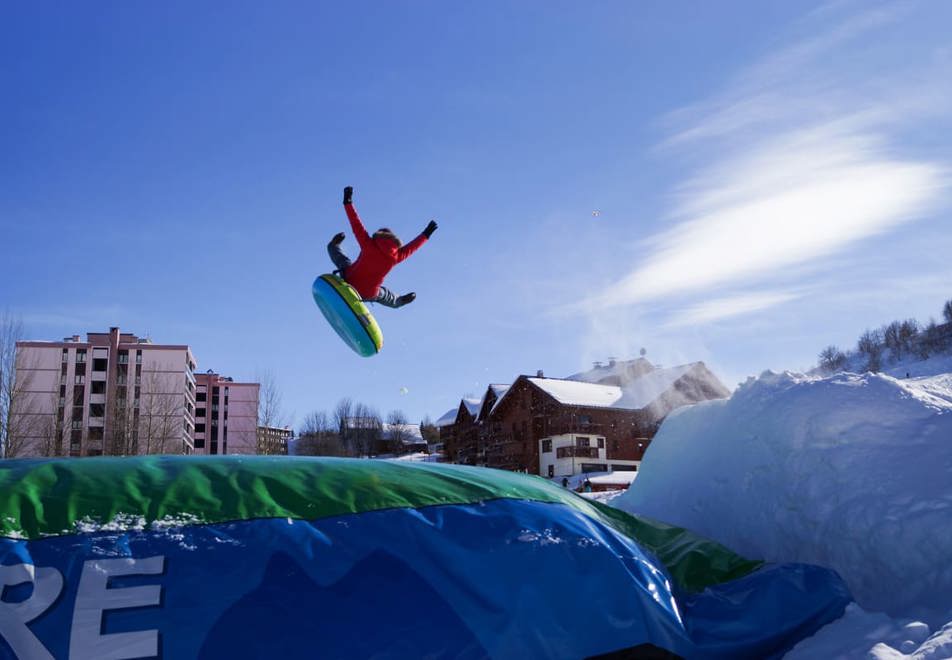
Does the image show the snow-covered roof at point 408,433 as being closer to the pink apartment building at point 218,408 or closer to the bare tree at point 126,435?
the pink apartment building at point 218,408

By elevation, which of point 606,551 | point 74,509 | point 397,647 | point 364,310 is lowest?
point 397,647

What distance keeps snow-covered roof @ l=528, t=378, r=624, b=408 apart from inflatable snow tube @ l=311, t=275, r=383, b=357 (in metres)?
29.2

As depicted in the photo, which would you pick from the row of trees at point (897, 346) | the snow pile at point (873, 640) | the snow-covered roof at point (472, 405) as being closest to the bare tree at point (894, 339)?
the row of trees at point (897, 346)

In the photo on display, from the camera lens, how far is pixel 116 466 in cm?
312

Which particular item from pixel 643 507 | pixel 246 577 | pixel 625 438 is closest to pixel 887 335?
pixel 625 438

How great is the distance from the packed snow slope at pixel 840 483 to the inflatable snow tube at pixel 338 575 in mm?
314

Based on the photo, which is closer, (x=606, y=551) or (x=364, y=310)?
(x=606, y=551)

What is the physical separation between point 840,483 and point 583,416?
33.8m

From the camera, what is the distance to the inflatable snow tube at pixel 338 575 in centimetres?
254

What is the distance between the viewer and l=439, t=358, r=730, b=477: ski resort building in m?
36.9

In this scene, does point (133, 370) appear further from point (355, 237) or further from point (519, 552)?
point (519, 552)

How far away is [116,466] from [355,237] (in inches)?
204

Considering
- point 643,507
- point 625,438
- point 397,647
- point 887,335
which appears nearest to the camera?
point 397,647

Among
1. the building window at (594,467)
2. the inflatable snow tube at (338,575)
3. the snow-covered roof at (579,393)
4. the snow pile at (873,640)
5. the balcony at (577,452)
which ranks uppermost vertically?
the snow-covered roof at (579,393)
